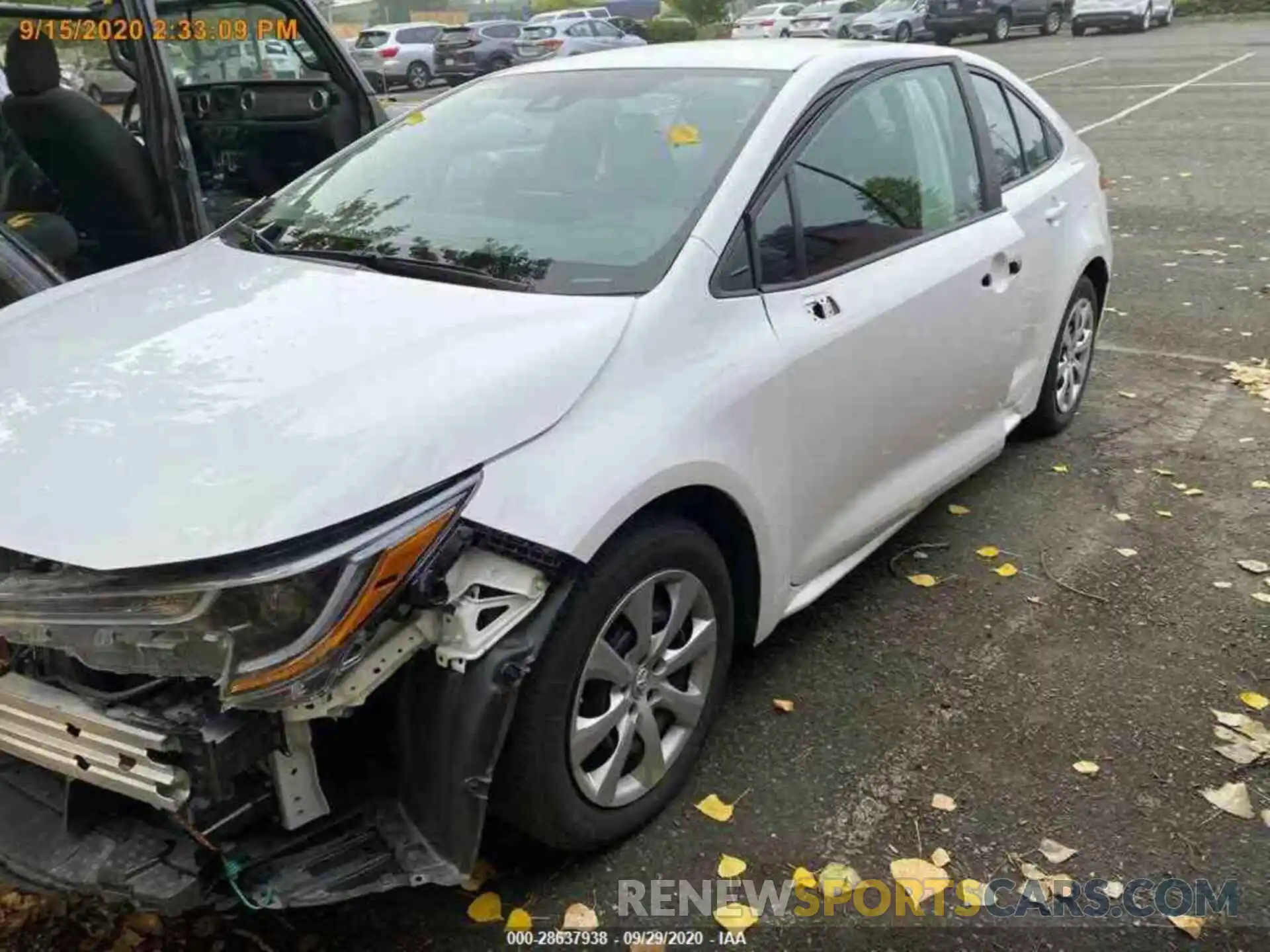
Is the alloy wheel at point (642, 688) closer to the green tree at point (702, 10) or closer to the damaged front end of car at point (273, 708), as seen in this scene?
the damaged front end of car at point (273, 708)

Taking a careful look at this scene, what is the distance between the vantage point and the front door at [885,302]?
9.83 ft

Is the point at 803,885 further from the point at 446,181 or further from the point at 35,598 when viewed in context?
the point at 446,181

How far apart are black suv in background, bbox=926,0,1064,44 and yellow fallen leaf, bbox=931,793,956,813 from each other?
29.1 m

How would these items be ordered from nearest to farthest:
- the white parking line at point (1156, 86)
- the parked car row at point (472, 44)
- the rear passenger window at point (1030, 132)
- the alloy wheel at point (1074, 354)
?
the rear passenger window at point (1030, 132), the alloy wheel at point (1074, 354), the white parking line at point (1156, 86), the parked car row at point (472, 44)

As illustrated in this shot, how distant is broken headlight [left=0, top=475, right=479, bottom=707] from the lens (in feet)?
6.45

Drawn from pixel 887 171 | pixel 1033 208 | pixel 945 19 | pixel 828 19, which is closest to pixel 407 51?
pixel 828 19

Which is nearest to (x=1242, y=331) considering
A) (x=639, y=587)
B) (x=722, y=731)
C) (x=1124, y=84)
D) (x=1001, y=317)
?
(x=1001, y=317)

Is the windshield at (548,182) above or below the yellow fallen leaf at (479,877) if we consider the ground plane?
above

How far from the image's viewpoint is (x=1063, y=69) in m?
22.2

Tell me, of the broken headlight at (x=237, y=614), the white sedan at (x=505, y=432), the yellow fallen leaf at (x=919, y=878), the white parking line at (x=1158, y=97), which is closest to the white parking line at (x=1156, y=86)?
the white parking line at (x=1158, y=97)

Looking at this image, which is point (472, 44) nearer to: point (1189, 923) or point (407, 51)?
point (407, 51)

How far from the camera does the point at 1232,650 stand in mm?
3465

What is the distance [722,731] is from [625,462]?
3.47 ft

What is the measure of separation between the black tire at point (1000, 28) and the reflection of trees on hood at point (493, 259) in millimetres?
30055
